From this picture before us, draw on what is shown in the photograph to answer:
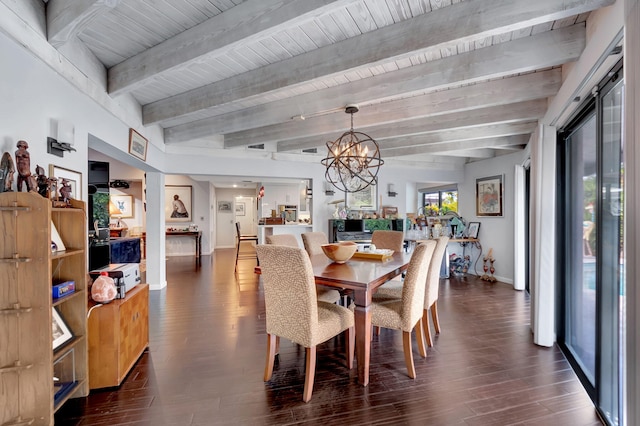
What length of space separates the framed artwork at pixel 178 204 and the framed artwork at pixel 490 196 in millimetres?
7643

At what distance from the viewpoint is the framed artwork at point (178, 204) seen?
8.55 m

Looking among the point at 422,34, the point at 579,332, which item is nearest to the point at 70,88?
the point at 422,34

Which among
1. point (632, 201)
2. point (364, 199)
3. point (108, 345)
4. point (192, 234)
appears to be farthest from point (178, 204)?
point (632, 201)

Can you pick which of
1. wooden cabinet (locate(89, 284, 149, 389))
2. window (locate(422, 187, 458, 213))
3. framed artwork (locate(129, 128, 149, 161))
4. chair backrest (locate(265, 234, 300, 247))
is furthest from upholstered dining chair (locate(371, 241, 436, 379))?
window (locate(422, 187, 458, 213))

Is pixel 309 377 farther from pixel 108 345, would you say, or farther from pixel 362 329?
pixel 108 345

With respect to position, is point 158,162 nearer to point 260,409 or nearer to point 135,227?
point 260,409

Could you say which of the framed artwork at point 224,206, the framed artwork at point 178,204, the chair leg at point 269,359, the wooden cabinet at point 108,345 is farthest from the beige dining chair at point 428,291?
the framed artwork at point 224,206

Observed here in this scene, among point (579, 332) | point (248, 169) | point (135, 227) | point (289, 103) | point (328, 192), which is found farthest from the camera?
point (135, 227)

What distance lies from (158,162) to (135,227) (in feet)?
14.4

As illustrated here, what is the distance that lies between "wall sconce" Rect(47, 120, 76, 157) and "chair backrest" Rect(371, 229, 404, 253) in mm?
3381

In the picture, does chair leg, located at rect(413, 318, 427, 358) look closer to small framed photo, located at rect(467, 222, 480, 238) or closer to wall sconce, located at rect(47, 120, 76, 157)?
wall sconce, located at rect(47, 120, 76, 157)

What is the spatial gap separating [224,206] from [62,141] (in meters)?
8.71

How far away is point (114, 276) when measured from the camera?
87.4 inches

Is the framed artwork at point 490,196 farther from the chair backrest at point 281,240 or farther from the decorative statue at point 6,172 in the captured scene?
the decorative statue at point 6,172
